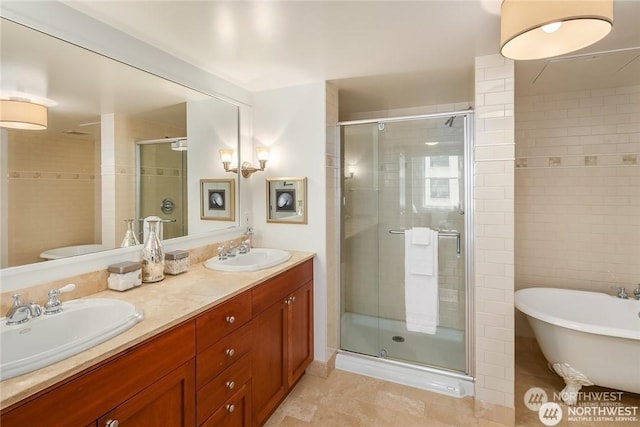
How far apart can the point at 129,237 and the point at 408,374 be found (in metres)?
2.14

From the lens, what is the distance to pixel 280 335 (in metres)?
1.96

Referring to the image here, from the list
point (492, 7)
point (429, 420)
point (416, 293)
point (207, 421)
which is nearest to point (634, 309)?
point (416, 293)

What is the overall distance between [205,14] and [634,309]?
3465 millimetres

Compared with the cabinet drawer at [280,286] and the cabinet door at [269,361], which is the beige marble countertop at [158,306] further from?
the cabinet door at [269,361]

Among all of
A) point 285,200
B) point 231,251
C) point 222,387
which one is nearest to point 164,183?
point 231,251

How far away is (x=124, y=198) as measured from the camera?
1692 millimetres

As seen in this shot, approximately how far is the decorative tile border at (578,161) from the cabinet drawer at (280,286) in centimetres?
214

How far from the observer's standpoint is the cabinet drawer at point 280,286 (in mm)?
1713

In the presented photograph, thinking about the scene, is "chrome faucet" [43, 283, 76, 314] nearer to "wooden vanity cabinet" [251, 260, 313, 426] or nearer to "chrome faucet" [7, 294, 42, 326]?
"chrome faucet" [7, 294, 42, 326]

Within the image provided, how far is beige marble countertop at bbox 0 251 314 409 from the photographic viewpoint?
0.79 meters

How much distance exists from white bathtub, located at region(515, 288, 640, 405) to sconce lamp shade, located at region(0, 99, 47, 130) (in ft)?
9.60

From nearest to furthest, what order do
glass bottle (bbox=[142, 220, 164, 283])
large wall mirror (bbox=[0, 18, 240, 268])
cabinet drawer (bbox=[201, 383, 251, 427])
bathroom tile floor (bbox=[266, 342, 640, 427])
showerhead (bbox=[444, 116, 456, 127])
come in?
1. large wall mirror (bbox=[0, 18, 240, 268])
2. cabinet drawer (bbox=[201, 383, 251, 427])
3. glass bottle (bbox=[142, 220, 164, 283])
4. bathroom tile floor (bbox=[266, 342, 640, 427])
5. showerhead (bbox=[444, 116, 456, 127])

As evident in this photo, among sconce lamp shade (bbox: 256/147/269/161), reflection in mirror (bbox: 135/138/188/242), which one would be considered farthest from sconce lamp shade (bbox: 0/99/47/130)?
sconce lamp shade (bbox: 256/147/269/161)

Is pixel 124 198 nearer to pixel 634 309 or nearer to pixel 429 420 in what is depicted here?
pixel 429 420
